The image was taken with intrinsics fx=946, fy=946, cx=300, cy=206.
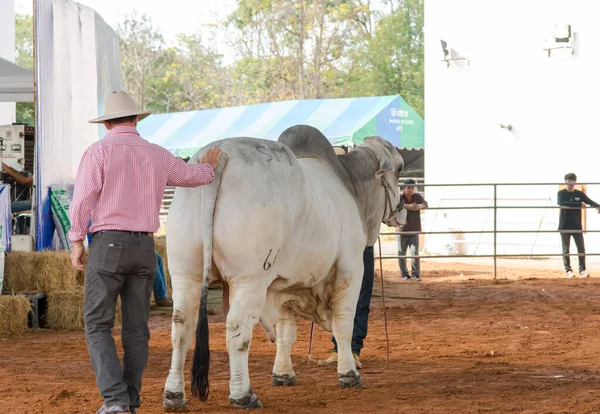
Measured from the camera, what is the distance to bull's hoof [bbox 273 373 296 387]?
21.5 ft

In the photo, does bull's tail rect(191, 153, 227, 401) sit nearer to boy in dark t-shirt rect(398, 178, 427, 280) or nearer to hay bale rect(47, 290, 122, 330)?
hay bale rect(47, 290, 122, 330)

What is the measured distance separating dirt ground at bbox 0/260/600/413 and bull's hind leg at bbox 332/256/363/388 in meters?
0.12

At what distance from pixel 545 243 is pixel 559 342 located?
1176 cm

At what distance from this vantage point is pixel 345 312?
648cm

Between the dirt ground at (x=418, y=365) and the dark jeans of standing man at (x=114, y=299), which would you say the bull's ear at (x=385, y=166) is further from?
the dark jeans of standing man at (x=114, y=299)

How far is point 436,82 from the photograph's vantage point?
2216 centimetres

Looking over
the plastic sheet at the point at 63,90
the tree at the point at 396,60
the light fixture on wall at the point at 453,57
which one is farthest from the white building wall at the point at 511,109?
the tree at the point at 396,60

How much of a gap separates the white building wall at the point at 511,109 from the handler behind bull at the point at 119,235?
49.3ft

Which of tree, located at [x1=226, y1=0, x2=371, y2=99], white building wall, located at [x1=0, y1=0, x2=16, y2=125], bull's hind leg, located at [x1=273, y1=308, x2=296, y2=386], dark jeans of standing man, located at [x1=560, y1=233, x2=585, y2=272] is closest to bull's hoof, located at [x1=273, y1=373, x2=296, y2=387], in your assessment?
bull's hind leg, located at [x1=273, y1=308, x2=296, y2=386]

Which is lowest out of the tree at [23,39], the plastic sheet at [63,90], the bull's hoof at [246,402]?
the bull's hoof at [246,402]

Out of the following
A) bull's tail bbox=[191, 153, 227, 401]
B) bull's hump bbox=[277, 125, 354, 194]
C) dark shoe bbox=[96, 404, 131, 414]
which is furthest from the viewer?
bull's hump bbox=[277, 125, 354, 194]

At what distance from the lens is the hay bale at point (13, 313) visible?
9.22 meters

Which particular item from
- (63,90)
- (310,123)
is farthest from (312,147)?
(310,123)

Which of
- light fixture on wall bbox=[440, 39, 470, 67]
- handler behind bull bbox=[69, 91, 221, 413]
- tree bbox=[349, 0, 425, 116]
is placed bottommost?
handler behind bull bbox=[69, 91, 221, 413]
